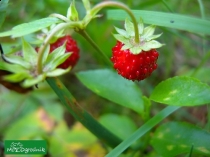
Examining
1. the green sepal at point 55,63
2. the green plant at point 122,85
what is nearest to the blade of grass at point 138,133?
the green plant at point 122,85

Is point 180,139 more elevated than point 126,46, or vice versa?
point 126,46

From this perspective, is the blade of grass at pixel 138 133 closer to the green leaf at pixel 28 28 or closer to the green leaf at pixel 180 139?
the green leaf at pixel 180 139

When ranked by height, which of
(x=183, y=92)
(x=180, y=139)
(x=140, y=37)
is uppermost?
(x=140, y=37)

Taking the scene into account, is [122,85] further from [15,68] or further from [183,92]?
[15,68]

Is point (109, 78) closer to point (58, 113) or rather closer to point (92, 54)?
point (58, 113)

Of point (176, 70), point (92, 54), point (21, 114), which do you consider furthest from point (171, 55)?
point (21, 114)

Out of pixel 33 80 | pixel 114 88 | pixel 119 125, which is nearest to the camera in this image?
pixel 33 80

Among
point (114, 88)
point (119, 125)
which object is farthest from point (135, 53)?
point (119, 125)
